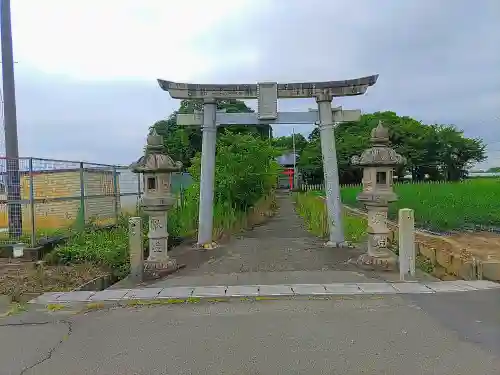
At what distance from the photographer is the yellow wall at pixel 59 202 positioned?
9336mm

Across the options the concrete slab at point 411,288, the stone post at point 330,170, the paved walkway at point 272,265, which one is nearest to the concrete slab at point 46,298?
the paved walkway at point 272,265

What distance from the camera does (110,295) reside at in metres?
6.43

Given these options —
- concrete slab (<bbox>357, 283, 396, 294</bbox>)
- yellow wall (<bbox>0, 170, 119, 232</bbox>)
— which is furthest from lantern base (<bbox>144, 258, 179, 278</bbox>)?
concrete slab (<bbox>357, 283, 396, 294</bbox>)

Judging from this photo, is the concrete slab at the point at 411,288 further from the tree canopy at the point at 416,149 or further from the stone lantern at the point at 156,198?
the tree canopy at the point at 416,149

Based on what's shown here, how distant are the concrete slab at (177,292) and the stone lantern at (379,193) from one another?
348 cm

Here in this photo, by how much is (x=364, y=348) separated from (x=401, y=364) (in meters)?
0.44

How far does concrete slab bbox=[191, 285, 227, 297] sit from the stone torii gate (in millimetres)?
3915

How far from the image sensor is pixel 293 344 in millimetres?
4445

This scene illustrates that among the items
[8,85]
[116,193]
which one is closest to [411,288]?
[116,193]

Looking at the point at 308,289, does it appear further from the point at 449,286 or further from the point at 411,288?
the point at 449,286

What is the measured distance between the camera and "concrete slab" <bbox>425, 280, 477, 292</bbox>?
6457 millimetres

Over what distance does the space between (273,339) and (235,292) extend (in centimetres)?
194

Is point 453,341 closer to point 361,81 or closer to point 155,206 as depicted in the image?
point 155,206

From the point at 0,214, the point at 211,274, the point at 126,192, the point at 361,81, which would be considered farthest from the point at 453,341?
the point at 126,192
